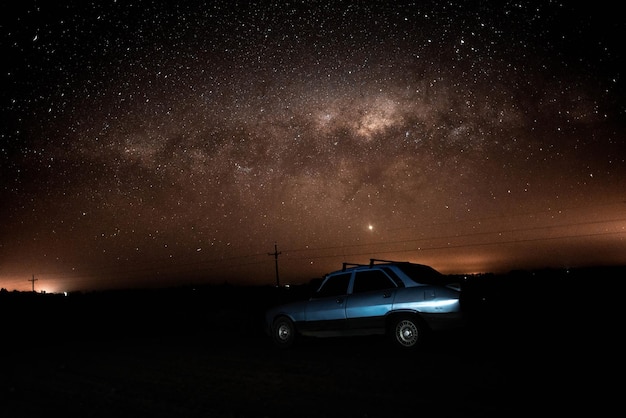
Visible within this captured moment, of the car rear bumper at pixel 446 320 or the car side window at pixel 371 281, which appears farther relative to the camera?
the car side window at pixel 371 281

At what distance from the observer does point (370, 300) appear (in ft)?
26.8

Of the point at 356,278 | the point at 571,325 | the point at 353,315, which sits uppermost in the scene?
the point at 356,278

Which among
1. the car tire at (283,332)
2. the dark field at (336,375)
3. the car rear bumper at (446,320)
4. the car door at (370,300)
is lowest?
the dark field at (336,375)

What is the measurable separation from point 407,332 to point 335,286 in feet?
6.36

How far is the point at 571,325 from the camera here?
10.5m

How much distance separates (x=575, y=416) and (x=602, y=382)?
1375 millimetres

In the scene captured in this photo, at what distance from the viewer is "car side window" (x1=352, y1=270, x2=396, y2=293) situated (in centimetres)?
817

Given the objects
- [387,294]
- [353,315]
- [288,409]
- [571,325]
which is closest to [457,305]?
[387,294]

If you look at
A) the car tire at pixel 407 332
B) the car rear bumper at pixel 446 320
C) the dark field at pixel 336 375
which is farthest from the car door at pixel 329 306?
the car rear bumper at pixel 446 320

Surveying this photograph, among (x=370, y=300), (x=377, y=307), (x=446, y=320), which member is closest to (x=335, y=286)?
(x=370, y=300)

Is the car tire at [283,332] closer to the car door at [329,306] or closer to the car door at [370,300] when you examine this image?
the car door at [329,306]

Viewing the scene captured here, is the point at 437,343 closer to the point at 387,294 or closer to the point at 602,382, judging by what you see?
the point at 387,294

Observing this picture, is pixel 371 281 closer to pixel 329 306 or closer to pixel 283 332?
pixel 329 306

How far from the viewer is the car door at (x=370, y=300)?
7949mm
